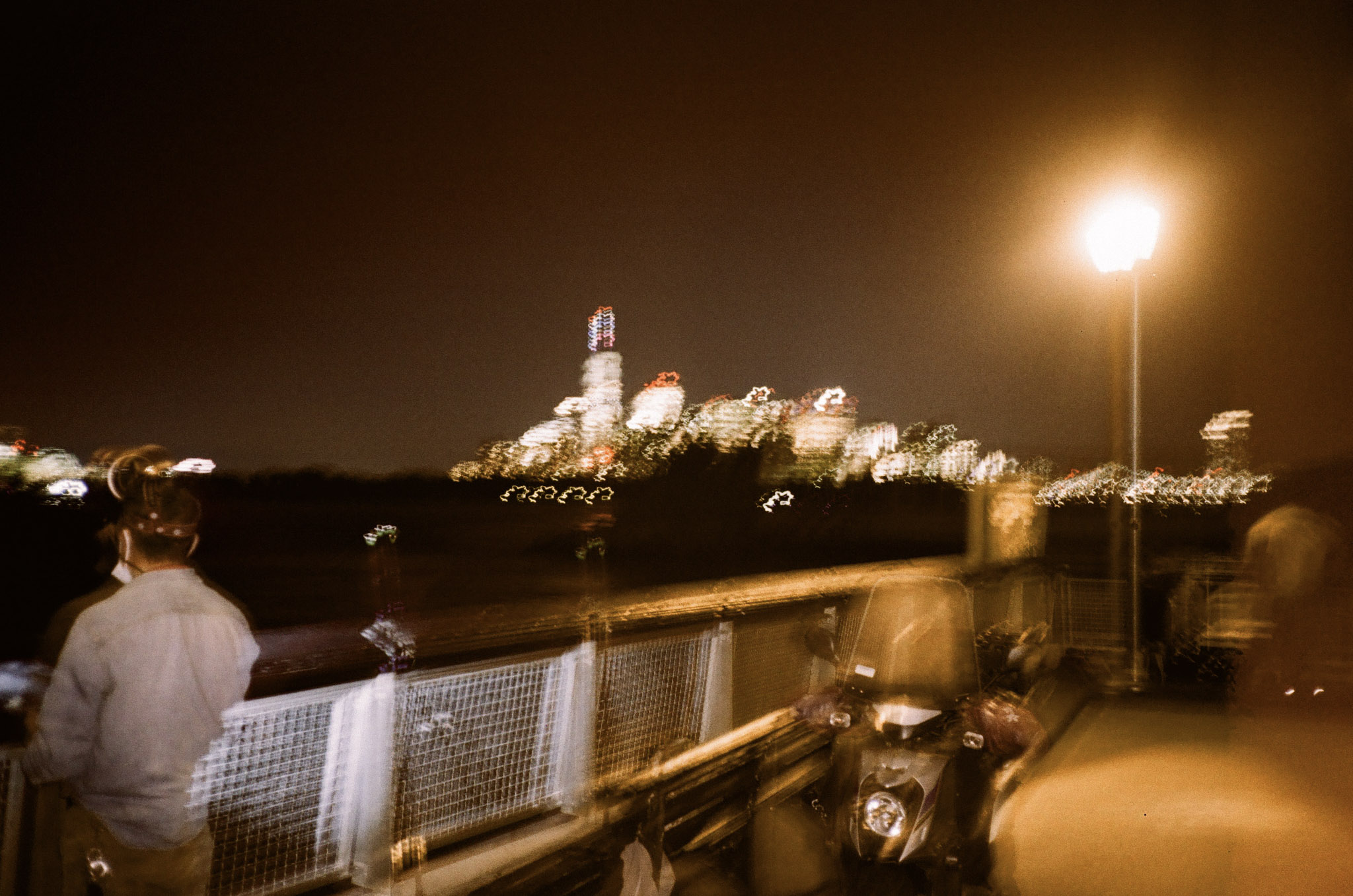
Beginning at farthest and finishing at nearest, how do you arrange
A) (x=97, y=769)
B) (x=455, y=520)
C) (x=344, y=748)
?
(x=455, y=520) < (x=344, y=748) < (x=97, y=769)

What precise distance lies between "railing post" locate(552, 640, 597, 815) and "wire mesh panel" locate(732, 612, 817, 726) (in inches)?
65.1

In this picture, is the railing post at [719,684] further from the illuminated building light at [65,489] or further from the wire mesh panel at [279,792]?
the illuminated building light at [65,489]

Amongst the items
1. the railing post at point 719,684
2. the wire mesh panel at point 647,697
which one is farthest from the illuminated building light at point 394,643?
the railing post at point 719,684

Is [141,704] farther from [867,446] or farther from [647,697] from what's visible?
[867,446]

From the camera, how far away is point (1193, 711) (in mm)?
9141

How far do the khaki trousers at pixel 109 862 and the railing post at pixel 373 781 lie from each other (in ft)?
3.85

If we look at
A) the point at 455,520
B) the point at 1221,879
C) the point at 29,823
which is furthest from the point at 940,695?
the point at 455,520

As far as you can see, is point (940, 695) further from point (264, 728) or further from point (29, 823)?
point (29, 823)

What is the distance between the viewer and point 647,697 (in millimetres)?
5867

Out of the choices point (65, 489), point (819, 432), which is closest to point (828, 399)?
point (819, 432)

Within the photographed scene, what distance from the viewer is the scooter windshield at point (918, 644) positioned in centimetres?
433

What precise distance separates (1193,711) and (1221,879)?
4.85 metres

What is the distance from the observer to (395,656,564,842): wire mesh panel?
4.30 m

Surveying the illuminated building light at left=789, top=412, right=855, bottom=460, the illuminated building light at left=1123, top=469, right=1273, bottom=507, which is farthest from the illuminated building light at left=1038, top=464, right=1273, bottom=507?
the illuminated building light at left=789, top=412, right=855, bottom=460
